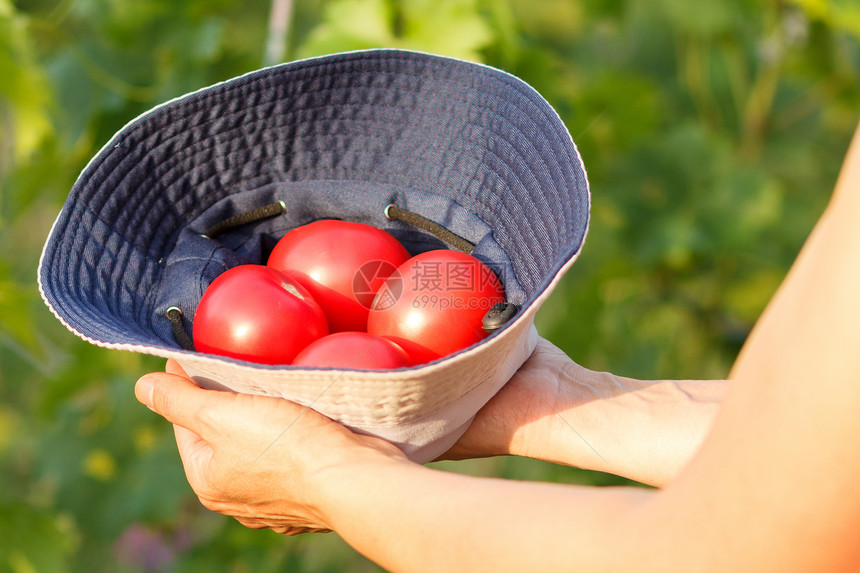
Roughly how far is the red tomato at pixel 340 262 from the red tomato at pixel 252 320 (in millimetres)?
79

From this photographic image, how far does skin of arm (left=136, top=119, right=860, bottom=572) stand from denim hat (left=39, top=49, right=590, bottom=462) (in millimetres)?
94

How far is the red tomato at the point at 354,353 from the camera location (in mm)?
735

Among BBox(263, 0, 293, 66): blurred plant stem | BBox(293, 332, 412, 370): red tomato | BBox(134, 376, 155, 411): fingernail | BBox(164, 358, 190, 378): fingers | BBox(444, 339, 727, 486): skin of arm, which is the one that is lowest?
BBox(134, 376, 155, 411): fingernail

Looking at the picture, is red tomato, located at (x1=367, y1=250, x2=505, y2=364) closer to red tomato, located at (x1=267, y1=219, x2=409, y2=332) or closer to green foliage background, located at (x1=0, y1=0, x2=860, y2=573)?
red tomato, located at (x1=267, y1=219, x2=409, y2=332)

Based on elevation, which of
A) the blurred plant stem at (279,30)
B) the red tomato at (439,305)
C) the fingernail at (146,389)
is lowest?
the fingernail at (146,389)

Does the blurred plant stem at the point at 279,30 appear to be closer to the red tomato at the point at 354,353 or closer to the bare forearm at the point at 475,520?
the red tomato at the point at 354,353

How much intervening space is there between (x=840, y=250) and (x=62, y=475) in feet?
5.90

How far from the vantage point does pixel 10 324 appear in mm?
1184

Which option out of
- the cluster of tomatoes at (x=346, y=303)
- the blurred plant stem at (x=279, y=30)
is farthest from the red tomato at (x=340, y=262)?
the blurred plant stem at (x=279, y=30)

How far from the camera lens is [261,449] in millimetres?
693

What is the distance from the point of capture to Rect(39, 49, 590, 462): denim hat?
0.74 metres

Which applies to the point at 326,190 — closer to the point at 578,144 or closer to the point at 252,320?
the point at 252,320

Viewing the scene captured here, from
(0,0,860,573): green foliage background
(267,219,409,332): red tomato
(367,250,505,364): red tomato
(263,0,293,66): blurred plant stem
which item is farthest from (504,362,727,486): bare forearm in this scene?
(263,0,293,66): blurred plant stem

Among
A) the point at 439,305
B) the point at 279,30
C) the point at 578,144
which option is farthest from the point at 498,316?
the point at 578,144
